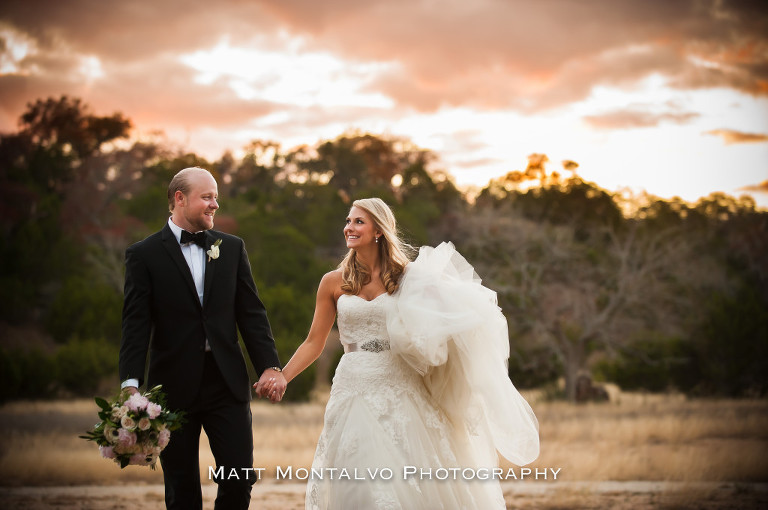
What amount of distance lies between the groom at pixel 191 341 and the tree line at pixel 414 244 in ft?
36.4

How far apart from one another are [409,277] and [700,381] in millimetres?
16559

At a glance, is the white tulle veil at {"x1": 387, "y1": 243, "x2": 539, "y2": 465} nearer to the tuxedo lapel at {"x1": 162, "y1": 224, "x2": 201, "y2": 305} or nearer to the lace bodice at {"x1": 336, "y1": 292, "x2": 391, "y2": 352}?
the lace bodice at {"x1": 336, "y1": 292, "x2": 391, "y2": 352}

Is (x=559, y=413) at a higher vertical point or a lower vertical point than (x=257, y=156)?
lower

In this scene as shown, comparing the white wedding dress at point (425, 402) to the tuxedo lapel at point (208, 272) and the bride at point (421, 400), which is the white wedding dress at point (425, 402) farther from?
the tuxedo lapel at point (208, 272)

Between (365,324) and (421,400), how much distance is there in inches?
22.4

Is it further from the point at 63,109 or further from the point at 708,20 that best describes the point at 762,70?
the point at 63,109

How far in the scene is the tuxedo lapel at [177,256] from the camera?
418cm

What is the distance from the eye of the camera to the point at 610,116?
2430cm

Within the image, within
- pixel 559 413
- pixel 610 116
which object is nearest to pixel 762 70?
pixel 610 116

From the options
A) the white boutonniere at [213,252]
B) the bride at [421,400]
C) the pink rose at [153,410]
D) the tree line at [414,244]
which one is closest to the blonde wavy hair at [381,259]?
the bride at [421,400]

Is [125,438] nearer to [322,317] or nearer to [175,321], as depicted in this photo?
[175,321]

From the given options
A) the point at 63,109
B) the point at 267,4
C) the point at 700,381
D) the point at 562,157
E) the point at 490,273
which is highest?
the point at 267,4

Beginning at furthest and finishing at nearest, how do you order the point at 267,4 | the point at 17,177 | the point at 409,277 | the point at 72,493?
the point at 267,4 < the point at 17,177 < the point at 72,493 < the point at 409,277

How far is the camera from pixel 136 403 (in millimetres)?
3678
